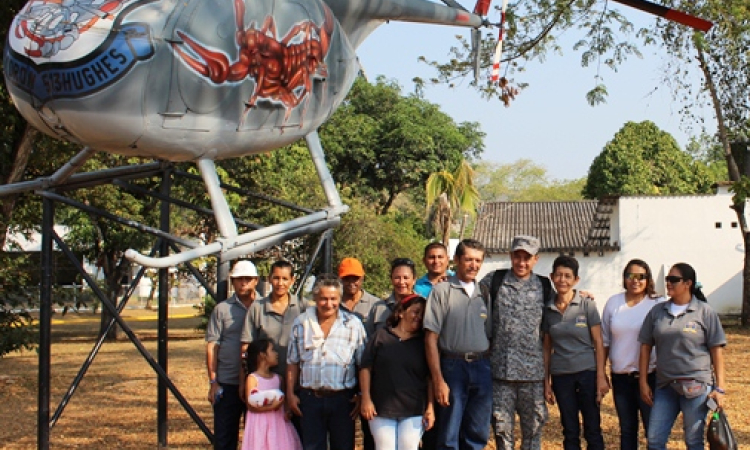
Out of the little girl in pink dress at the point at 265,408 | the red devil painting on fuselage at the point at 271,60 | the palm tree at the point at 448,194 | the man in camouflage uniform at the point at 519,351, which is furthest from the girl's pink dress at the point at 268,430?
the palm tree at the point at 448,194

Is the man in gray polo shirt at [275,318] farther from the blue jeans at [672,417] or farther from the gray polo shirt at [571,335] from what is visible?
the blue jeans at [672,417]

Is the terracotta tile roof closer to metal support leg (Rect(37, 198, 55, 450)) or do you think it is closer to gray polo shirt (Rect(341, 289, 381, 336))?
gray polo shirt (Rect(341, 289, 381, 336))

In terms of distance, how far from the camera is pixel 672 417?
652 cm

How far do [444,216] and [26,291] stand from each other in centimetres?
1970

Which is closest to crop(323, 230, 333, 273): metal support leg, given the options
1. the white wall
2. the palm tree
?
the white wall

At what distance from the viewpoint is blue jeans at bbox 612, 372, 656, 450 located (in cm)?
686

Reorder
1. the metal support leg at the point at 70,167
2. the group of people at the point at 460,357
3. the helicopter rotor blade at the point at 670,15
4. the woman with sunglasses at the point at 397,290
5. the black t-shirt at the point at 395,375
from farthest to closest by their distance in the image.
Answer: the helicopter rotor blade at the point at 670,15, the metal support leg at the point at 70,167, the woman with sunglasses at the point at 397,290, the group of people at the point at 460,357, the black t-shirt at the point at 395,375

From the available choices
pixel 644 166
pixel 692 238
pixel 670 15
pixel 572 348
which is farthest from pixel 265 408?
pixel 644 166

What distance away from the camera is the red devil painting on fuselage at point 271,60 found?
616cm

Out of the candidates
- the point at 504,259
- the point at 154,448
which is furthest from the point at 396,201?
the point at 154,448

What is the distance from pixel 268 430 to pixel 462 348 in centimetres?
144

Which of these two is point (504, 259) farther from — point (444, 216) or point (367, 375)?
point (367, 375)

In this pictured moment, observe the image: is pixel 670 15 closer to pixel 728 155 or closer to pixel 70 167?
pixel 70 167

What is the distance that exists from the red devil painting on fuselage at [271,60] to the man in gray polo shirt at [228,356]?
4.16 ft
